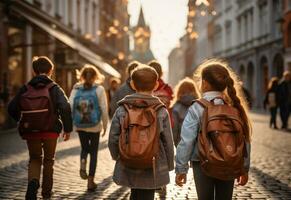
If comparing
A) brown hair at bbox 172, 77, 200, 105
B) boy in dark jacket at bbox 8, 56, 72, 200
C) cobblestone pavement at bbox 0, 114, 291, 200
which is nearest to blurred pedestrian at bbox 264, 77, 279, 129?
cobblestone pavement at bbox 0, 114, 291, 200

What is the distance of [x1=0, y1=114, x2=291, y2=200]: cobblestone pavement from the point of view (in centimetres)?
693

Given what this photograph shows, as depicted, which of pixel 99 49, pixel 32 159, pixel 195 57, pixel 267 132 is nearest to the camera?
pixel 32 159

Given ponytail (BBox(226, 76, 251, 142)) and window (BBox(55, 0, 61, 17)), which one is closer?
ponytail (BBox(226, 76, 251, 142))

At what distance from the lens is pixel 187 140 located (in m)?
4.07

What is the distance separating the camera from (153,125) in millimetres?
4176

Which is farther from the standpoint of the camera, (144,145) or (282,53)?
(282,53)

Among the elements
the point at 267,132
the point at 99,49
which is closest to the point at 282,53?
the point at 99,49

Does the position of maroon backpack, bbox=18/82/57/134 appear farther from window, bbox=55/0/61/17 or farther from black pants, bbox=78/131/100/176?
window, bbox=55/0/61/17

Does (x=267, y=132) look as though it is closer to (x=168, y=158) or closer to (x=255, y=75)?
(x=168, y=158)

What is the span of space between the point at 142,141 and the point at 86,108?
3.48 metres

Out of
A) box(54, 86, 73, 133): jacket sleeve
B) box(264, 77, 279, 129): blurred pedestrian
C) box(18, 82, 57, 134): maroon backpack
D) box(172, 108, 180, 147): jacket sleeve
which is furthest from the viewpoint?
box(264, 77, 279, 129): blurred pedestrian

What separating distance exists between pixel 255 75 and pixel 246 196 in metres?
35.1

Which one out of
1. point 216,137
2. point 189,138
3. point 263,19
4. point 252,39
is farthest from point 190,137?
point 252,39

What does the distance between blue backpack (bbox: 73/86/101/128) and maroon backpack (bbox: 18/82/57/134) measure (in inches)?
57.0
